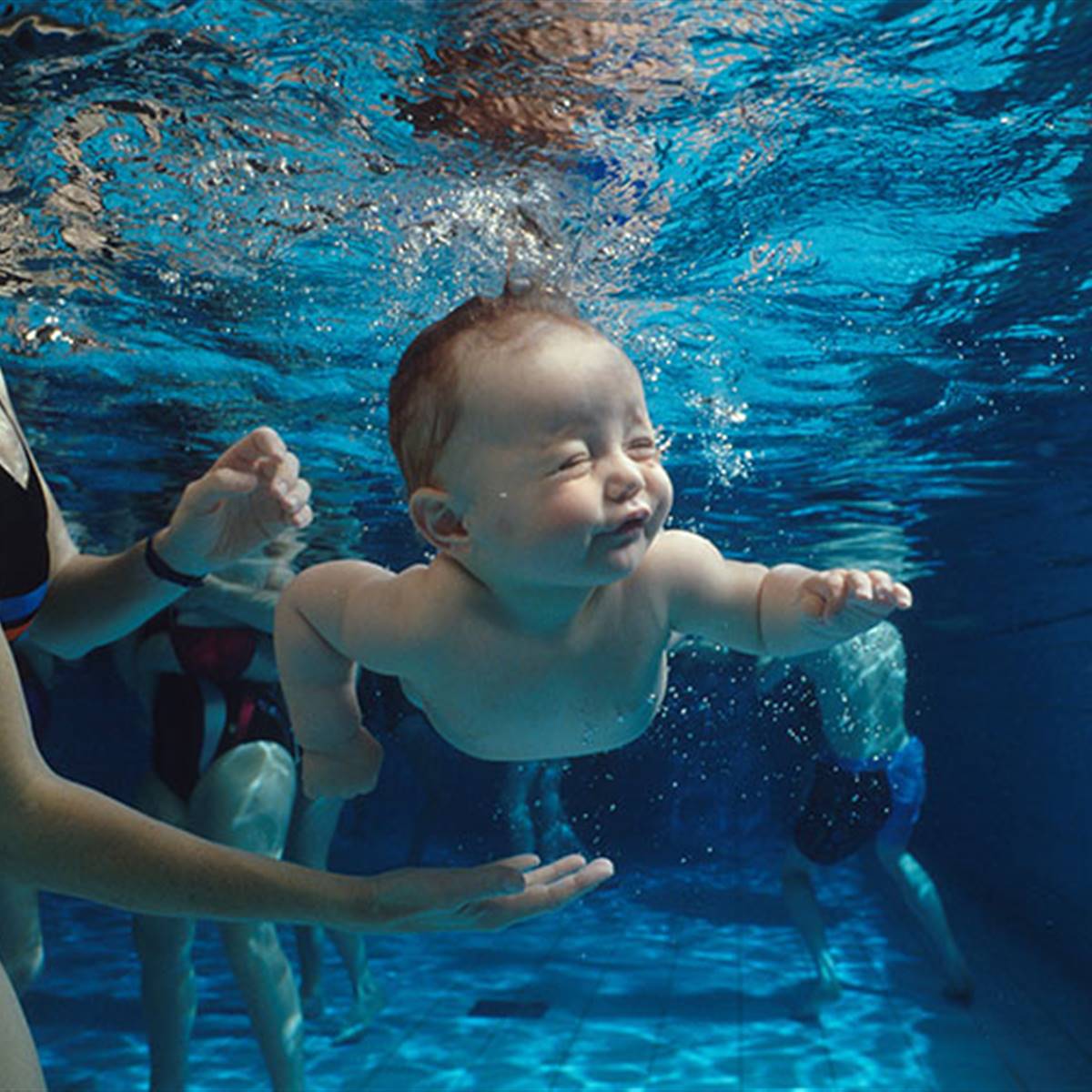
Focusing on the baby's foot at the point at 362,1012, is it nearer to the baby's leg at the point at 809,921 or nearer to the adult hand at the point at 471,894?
the baby's leg at the point at 809,921

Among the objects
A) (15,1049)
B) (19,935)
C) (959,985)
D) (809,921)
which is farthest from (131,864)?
(959,985)

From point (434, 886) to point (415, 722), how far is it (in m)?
23.1

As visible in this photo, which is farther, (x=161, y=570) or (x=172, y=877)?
(x=161, y=570)

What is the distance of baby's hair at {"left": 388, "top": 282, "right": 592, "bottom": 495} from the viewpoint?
2.68m

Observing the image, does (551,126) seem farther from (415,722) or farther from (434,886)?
(415,722)

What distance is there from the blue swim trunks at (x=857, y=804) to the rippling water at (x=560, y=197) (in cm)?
495

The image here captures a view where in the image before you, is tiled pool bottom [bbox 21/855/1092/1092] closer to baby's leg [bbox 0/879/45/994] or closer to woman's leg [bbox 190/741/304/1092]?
baby's leg [bbox 0/879/45/994]

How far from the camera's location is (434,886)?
2.01 metres

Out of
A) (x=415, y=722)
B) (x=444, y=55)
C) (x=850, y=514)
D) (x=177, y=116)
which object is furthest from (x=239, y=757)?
(x=415, y=722)

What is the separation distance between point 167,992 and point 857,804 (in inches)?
328

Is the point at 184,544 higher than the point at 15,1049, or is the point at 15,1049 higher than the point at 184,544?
the point at 184,544

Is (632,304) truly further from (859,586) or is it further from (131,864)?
(131,864)

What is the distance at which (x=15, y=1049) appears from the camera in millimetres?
1738

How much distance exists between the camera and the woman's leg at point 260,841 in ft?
25.9
